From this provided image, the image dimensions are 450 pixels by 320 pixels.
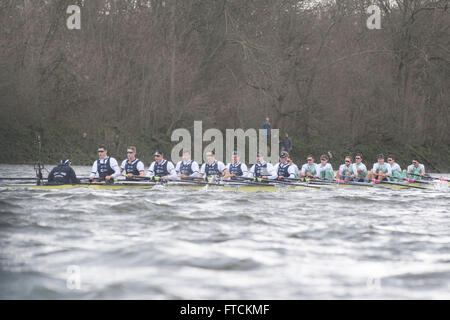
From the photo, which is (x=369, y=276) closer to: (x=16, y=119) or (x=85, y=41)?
(x=16, y=119)

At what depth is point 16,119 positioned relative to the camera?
85.6ft

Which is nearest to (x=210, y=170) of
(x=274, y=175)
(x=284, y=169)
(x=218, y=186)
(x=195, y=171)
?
(x=195, y=171)

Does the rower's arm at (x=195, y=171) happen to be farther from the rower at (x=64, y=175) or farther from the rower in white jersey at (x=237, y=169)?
the rower at (x=64, y=175)

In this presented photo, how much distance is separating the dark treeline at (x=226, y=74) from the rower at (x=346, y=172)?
10.2 metres

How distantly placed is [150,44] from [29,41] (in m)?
5.91

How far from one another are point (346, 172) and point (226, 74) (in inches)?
513

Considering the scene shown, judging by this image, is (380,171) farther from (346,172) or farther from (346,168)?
(346,172)

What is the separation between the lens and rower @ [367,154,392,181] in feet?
67.0

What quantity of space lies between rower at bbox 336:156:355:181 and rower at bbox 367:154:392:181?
64 centimetres

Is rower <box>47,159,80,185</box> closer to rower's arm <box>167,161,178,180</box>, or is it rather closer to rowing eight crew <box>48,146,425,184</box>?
rowing eight crew <box>48,146,425,184</box>

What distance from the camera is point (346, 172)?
20.3 m

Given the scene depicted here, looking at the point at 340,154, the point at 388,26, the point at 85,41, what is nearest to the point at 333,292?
the point at 85,41

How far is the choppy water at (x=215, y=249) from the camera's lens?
6.07 m

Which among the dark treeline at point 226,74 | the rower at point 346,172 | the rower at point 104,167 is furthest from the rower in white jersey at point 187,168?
the dark treeline at point 226,74
